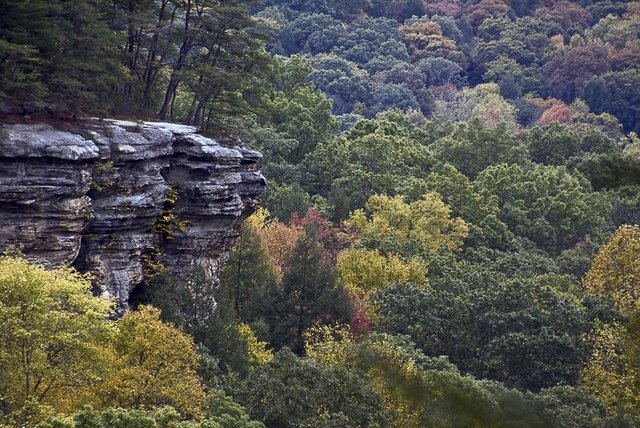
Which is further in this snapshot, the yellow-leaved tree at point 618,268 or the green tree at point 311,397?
the yellow-leaved tree at point 618,268

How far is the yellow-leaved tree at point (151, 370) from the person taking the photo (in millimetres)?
29297

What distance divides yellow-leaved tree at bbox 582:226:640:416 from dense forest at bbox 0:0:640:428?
0.12 metres

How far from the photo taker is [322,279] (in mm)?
43906

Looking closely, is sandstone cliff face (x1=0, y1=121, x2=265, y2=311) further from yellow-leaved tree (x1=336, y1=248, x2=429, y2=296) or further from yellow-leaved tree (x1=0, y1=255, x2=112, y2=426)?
yellow-leaved tree (x1=336, y1=248, x2=429, y2=296)

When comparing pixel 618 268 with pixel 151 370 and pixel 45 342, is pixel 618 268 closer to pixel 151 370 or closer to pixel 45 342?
pixel 151 370

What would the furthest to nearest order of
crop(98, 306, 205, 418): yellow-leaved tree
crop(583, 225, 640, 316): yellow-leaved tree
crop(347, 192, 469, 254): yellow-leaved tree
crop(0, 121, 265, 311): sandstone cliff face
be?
crop(347, 192, 469, 254): yellow-leaved tree → crop(583, 225, 640, 316): yellow-leaved tree → crop(0, 121, 265, 311): sandstone cliff face → crop(98, 306, 205, 418): yellow-leaved tree

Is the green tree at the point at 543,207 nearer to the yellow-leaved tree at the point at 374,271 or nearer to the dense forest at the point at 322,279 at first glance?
the dense forest at the point at 322,279

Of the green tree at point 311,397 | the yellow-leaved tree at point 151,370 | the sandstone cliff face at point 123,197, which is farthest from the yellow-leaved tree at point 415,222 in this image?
the green tree at point 311,397

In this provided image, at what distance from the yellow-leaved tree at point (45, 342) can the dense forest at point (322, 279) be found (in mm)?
60

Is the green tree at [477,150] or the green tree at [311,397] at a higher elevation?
the green tree at [311,397]

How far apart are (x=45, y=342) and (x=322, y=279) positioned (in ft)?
60.7

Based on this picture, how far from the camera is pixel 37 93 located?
1302 inches

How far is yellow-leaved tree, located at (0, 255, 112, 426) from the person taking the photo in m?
26.3

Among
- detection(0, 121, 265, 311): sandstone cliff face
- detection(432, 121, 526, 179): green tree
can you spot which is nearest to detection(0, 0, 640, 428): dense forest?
detection(432, 121, 526, 179): green tree
